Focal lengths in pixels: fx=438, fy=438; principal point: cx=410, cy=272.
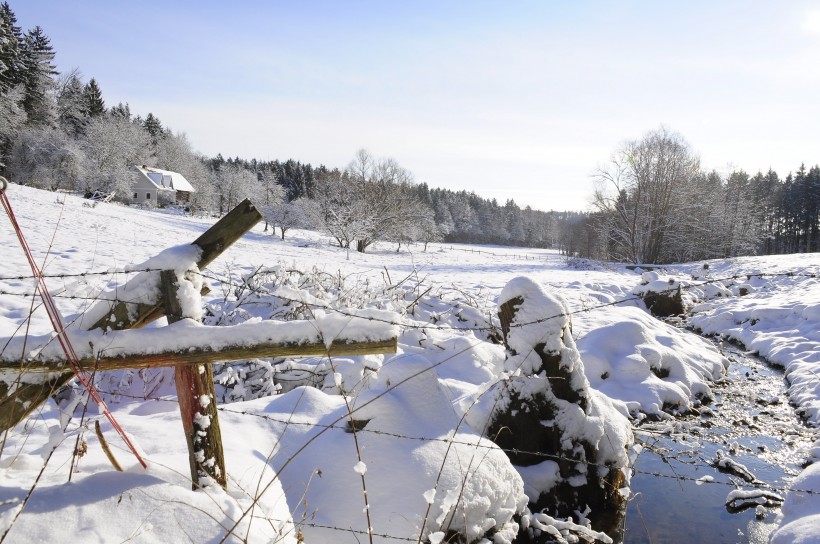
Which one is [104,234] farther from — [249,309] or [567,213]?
[567,213]

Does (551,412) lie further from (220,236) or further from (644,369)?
(644,369)

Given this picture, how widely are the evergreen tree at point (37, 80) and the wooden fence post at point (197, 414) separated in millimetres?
50256

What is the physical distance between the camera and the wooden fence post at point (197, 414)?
7.97ft

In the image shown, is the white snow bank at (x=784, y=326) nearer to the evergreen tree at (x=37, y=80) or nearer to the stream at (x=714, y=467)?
the stream at (x=714, y=467)

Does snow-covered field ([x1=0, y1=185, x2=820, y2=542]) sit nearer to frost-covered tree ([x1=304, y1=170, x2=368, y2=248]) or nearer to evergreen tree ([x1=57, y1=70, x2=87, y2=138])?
frost-covered tree ([x1=304, y1=170, x2=368, y2=248])

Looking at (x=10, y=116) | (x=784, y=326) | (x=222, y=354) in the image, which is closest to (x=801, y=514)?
(x=222, y=354)

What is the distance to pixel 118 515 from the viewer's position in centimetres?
198

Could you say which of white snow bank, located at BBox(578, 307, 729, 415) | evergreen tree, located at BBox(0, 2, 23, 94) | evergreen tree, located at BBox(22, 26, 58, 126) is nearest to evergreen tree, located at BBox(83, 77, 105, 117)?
evergreen tree, located at BBox(22, 26, 58, 126)

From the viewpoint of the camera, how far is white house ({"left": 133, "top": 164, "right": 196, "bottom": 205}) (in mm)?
52125

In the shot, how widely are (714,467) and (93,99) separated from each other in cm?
6972

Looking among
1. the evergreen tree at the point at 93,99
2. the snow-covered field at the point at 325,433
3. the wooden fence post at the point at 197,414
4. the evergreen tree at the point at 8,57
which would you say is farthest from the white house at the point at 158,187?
the wooden fence post at the point at 197,414

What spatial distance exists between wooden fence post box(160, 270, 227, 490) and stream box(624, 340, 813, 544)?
121 inches

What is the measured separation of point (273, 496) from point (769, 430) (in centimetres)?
782

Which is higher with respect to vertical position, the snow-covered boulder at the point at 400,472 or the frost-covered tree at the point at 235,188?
the frost-covered tree at the point at 235,188
